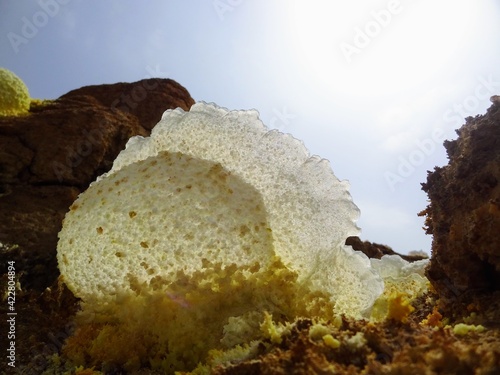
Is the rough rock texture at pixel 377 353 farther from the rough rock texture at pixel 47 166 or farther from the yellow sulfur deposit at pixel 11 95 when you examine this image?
the yellow sulfur deposit at pixel 11 95

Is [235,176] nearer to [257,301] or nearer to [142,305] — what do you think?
[257,301]

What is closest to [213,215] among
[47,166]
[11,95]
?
[47,166]

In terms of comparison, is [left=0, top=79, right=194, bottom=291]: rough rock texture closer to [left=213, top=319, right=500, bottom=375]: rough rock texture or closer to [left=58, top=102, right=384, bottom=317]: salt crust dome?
[left=58, top=102, right=384, bottom=317]: salt crust dome

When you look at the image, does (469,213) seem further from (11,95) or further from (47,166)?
(11,95)

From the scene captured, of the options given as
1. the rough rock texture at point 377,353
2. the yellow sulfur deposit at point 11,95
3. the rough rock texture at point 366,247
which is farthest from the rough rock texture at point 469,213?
the yellow sulfur deposit at point 11,95

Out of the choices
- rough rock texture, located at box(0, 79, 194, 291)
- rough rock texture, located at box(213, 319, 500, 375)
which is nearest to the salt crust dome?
rough rock texture, located at box(213, 319, 500, 375)

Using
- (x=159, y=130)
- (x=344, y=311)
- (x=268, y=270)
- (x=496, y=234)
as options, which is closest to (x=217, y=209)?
(x=268, y=270)

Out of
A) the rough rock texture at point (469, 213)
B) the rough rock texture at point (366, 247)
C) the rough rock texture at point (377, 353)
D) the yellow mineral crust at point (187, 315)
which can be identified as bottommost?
the rough rock texture at point (377, 353)
